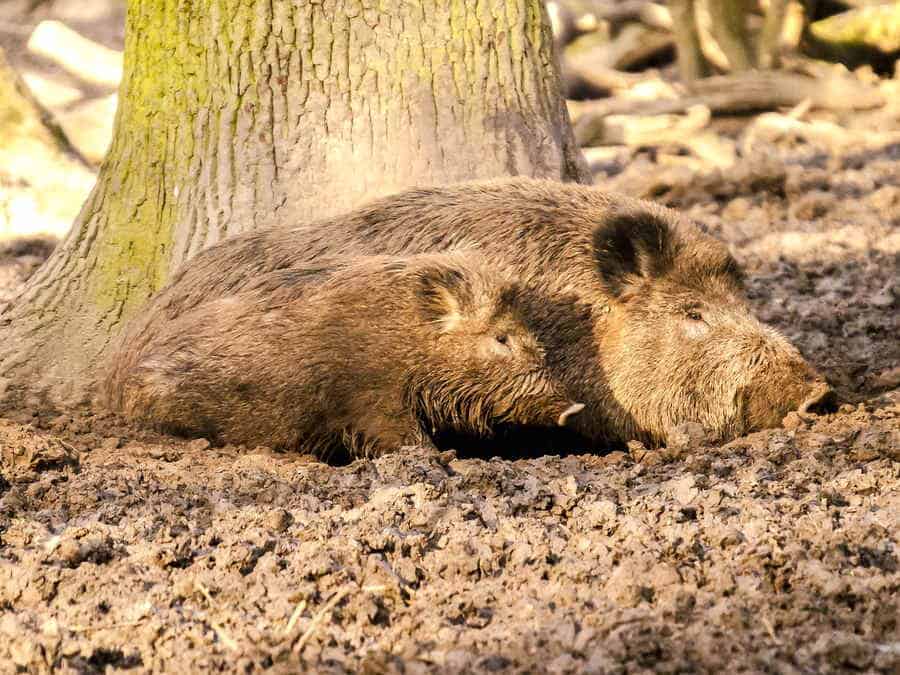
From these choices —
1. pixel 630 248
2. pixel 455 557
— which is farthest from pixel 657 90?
pixel 455 557

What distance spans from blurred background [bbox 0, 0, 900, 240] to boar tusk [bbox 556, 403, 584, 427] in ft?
14.9

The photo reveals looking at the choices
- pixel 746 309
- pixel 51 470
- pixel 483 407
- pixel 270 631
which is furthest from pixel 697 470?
pixel 51 470

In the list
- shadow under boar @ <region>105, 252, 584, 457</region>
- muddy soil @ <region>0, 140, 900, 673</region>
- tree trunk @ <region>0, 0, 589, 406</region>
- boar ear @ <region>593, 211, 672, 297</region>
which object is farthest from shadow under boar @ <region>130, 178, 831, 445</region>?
tree trunk @ <region>0, 0, 589, 406</region>

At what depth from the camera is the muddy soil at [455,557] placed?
3.09 metres

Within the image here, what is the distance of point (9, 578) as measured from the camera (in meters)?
3.48

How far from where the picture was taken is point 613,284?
5.69 m

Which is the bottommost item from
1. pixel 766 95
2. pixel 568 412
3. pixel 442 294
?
pixel 568 412

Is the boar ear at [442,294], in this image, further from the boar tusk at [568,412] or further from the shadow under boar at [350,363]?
the boar tusk at [568,412]

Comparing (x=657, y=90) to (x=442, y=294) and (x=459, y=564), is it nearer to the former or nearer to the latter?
(x=442, y=294)

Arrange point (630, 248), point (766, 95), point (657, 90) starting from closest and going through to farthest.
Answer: point (630, 248)
point (766, 95)
point (657, 90)

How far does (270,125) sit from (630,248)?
1833 millimetres

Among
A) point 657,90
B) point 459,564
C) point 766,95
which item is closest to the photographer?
point 459,564

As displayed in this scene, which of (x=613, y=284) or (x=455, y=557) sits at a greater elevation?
(x=613, y=284)

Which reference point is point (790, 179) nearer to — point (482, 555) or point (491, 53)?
point (491, 53)
